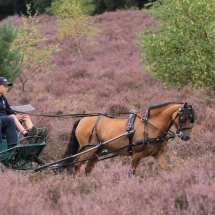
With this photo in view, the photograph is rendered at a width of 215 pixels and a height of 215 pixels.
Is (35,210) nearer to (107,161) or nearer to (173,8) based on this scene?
(107,161)

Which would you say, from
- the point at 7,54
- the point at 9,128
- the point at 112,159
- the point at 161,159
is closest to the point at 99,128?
the point at 161,159

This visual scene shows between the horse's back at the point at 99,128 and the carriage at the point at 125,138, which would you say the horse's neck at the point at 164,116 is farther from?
the horse's back at the point at 99,128

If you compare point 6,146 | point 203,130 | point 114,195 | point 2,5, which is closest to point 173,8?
point 203,130

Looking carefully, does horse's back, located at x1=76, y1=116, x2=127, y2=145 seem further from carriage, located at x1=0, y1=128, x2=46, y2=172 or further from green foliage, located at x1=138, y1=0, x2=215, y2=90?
green foliage, located at x1=138, y1=0, x2=215, y2=90

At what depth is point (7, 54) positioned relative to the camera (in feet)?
39.8

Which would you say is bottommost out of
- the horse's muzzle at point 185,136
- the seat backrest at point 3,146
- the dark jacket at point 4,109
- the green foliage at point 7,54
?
the horse's muzzle at point 185,136

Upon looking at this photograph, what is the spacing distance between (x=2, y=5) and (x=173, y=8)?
39606 millimetres

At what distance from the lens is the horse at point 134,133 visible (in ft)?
22.2

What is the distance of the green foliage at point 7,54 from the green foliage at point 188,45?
4.32 metres

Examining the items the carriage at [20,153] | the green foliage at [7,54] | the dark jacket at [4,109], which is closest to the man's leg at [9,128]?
the carriage at [20,153]

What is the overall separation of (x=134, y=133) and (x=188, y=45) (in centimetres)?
557

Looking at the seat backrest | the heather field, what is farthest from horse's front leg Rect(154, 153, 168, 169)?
the seat backrest

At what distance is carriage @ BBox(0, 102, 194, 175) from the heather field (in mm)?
332

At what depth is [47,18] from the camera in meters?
41.3
